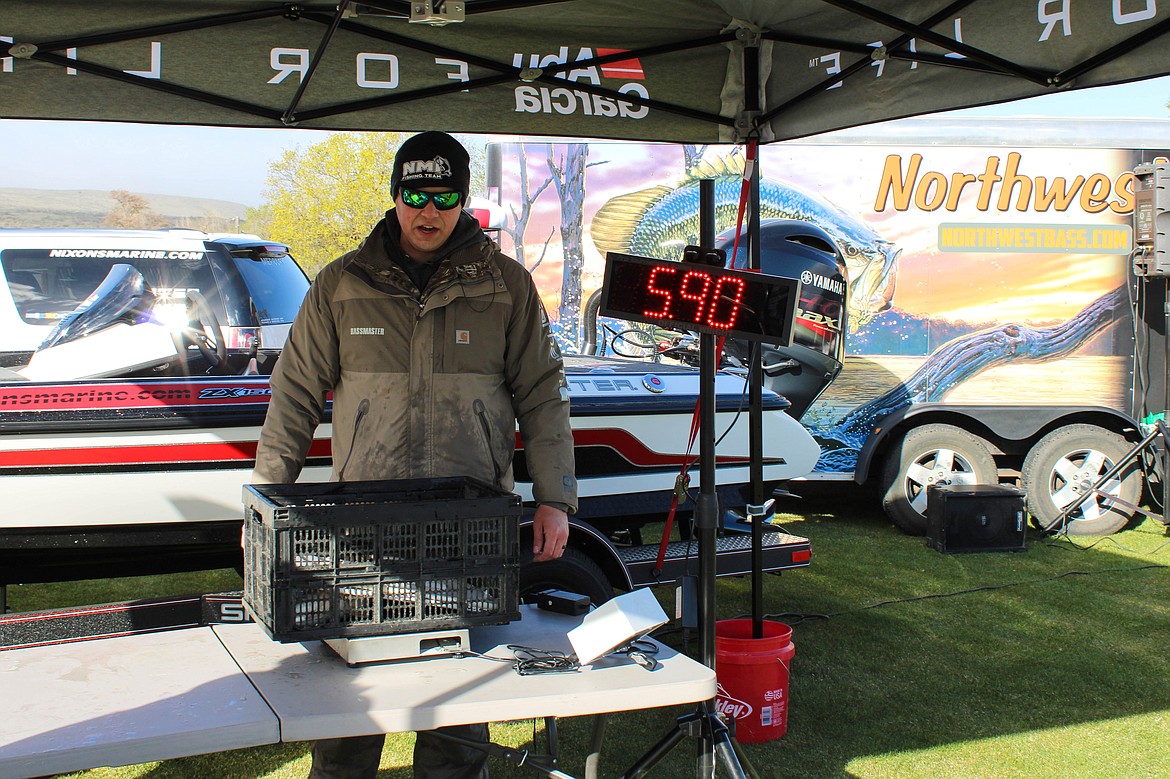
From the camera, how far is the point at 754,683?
3.83 meters

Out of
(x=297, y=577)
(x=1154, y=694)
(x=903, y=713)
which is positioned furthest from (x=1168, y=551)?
(x=297, y=577)

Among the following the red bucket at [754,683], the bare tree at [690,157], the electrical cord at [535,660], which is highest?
the bare tree at [690,157]

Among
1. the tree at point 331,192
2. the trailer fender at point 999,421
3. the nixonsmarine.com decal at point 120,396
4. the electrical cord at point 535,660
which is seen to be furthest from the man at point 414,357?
the tree at point 331,192

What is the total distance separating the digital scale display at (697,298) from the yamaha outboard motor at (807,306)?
4260 mm

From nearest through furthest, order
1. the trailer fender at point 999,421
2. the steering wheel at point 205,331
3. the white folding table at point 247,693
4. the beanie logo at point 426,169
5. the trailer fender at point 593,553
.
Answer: the white folding table at point 247,693, the beanie logo at point 426,169, the trailer fender at point 593,553, the steering wheel at point 205,331, the trailer fender at point 999,421

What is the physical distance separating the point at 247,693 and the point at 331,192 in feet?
76.8

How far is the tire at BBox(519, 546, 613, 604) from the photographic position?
13.4 feet

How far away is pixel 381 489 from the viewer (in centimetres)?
257

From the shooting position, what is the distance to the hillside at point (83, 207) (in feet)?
130

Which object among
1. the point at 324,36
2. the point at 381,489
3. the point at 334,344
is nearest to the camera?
the point at 381,489

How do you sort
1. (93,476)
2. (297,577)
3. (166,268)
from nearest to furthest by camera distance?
(297,577)
(93,476)
(166,268)

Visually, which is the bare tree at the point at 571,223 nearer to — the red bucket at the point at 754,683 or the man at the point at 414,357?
the red bucket at the point at 754,683

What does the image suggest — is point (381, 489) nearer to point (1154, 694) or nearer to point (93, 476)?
point (93, 476)

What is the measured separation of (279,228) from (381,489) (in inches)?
966
